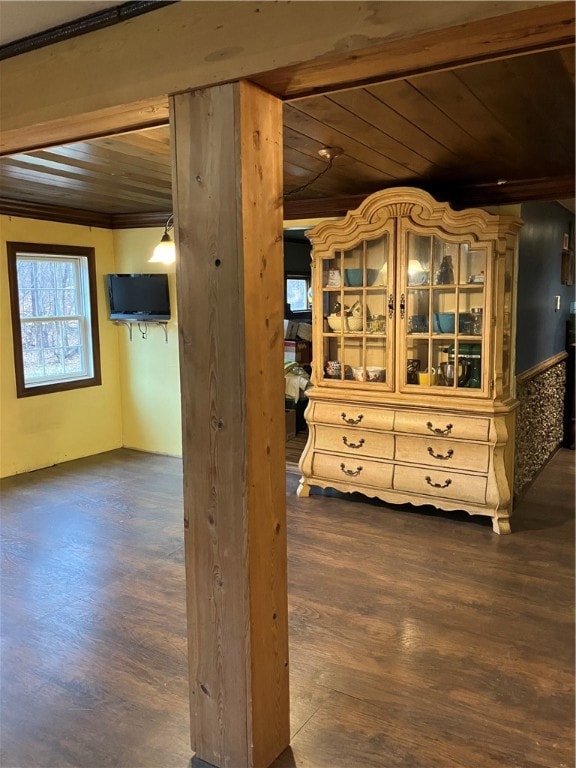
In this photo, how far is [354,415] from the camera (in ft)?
13.8

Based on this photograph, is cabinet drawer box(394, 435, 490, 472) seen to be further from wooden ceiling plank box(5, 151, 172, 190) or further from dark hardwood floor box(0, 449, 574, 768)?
wooden ceiling plank box(5, 151, 172, 190)

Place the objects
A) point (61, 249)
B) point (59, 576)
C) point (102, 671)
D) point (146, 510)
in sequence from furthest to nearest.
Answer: point (61, 249)
point (146, 510)
point (59, 576)
point (102, 671)

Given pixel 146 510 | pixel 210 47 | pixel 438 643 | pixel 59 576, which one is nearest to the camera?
pixel 210 47

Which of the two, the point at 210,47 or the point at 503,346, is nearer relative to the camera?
the point at 210,47

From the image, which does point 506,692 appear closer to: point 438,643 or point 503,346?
point 438,643

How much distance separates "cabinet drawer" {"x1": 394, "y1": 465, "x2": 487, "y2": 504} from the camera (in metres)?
3.84

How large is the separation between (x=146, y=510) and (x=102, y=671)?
1.84 meters

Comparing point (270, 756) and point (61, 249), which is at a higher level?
point (61, 249)

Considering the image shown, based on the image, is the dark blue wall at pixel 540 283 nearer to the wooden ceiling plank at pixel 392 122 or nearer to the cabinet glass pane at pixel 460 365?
the cabinet glass pane at pixel 460 365

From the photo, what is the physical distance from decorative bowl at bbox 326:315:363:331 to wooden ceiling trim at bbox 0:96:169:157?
248 centimetres

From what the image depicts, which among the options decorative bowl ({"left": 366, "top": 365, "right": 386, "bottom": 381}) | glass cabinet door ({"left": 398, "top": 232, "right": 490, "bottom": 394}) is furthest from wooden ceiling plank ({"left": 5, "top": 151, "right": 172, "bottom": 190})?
decorative bowl ({"left": 366, "top": 365, "right": 386, "bottom": 381})

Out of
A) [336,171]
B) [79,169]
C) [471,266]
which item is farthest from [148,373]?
[471,266]

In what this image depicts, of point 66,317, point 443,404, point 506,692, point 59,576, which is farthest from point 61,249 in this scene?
point 506,692

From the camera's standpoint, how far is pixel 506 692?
2287 millimetres
